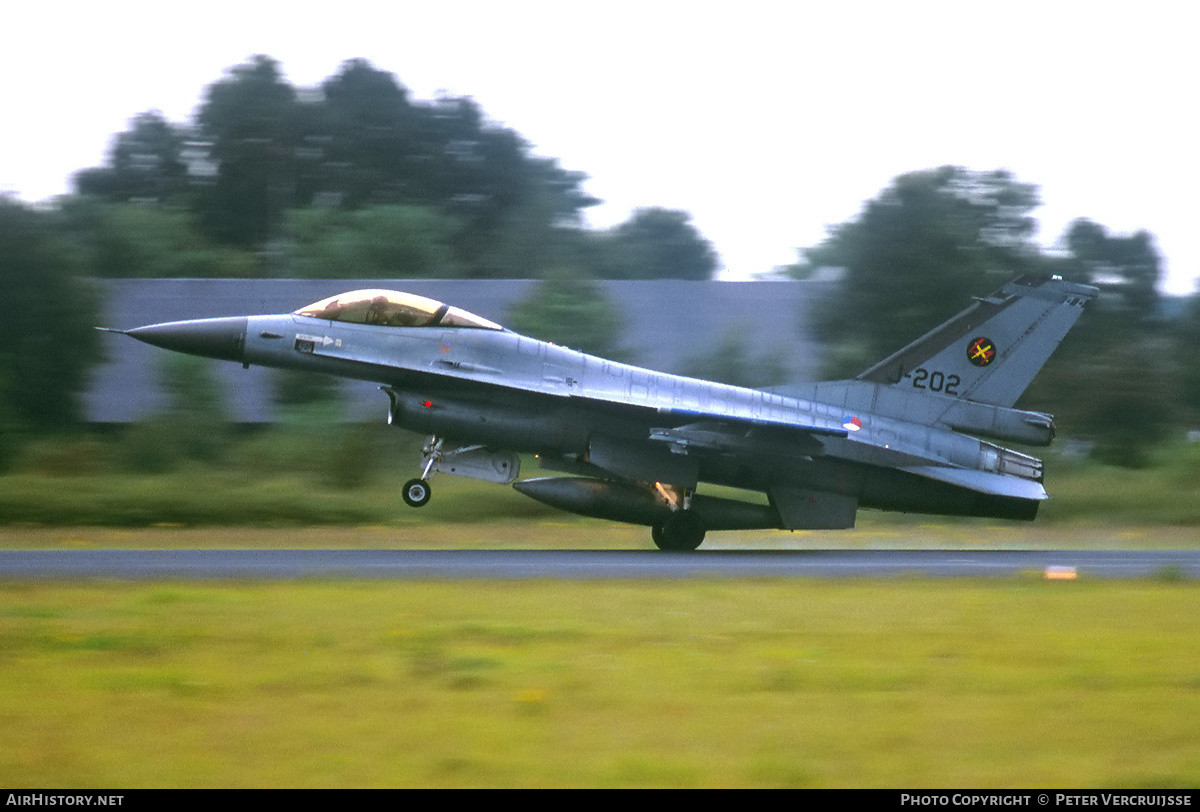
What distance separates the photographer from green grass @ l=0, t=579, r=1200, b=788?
725 cm

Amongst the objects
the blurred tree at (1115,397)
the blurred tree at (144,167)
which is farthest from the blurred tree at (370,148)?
the blurred tree at (1115,397)

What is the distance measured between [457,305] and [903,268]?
561 inches

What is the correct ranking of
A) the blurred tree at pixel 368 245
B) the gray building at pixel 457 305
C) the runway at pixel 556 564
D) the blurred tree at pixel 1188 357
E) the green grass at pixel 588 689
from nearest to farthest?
the green grass at pixel 588 689 → the runway at pixel 556 564 → the gray building at pixel 457 305 → the blurred tree at pixel 1188 357 → the blurred tree at pixel 368 245

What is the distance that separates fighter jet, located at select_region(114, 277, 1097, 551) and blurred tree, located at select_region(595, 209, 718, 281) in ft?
169

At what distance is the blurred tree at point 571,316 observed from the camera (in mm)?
33656

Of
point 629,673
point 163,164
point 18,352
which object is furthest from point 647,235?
point 629,673

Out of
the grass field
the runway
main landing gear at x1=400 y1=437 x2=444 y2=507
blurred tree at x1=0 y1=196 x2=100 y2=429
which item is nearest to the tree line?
blurred tree at x1=0 y1=196 x2=100 y2=429

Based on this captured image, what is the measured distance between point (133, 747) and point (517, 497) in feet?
58.5

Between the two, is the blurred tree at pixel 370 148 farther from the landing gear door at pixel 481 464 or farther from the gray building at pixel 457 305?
the landing gear door at pixel 481 464

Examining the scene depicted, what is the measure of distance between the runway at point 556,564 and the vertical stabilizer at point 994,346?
101 inches

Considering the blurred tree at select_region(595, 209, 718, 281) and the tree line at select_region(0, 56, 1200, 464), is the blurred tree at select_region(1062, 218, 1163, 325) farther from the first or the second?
the blurred tree at select_region(595, 209, 718, 281)

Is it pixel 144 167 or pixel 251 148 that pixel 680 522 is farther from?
pixel 144 167

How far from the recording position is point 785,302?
40.8 meters

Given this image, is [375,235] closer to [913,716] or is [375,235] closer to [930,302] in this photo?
[930,302]
